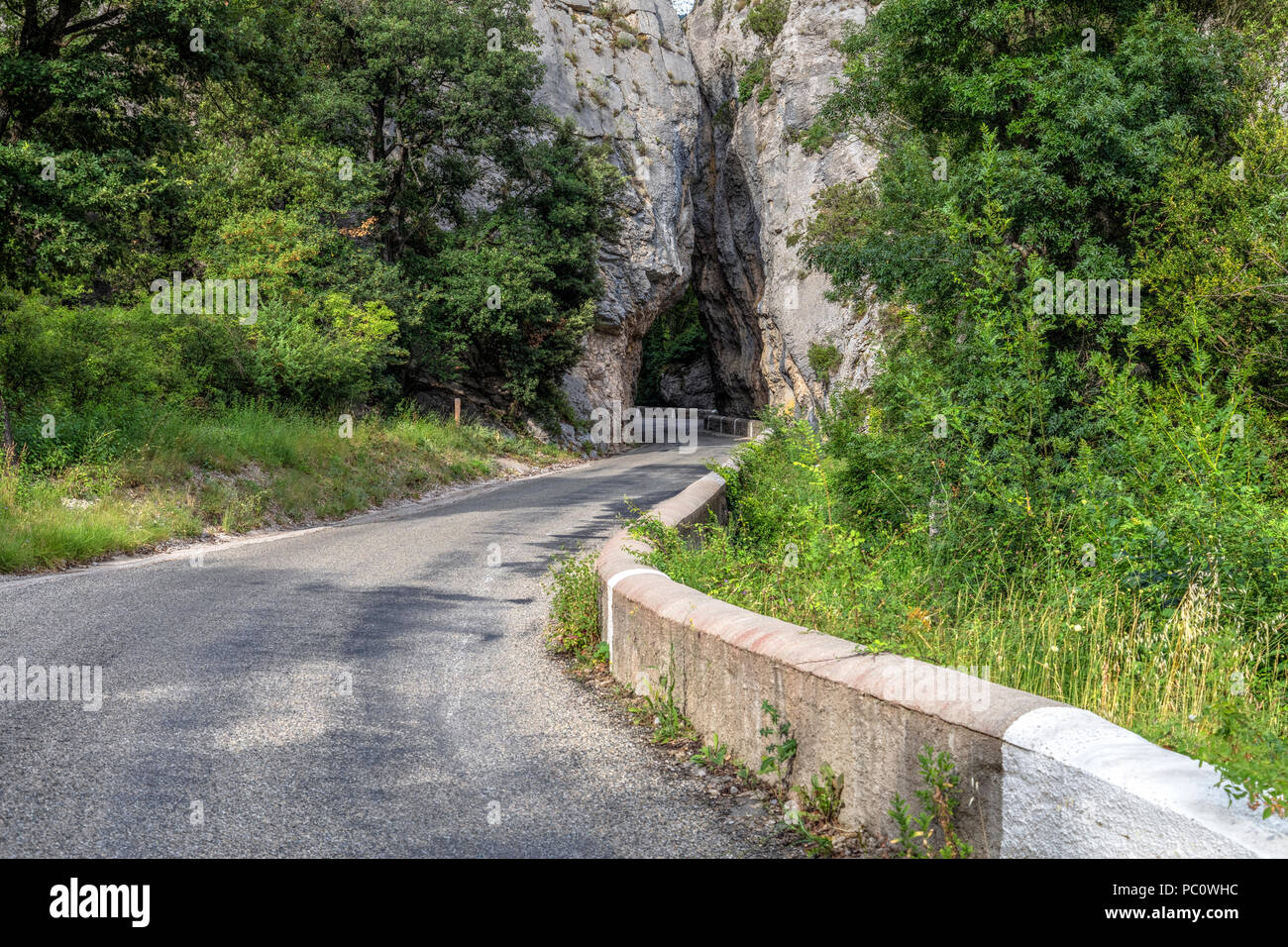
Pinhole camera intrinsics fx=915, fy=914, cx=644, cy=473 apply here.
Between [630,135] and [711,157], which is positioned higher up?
[711,157]

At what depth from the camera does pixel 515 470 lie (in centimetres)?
2602

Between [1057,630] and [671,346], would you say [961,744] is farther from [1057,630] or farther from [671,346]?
[671,346]

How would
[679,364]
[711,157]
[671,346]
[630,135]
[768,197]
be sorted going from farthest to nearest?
[679,364], [671,346], [711,157], [768,197], [630,135]

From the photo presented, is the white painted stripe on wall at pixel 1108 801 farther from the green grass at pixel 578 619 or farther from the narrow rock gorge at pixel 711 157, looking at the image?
the narrow rock gorge at pixel 711 157

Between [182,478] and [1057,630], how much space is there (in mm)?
13158

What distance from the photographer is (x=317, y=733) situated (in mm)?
5242

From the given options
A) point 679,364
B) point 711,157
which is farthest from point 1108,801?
point 679,364

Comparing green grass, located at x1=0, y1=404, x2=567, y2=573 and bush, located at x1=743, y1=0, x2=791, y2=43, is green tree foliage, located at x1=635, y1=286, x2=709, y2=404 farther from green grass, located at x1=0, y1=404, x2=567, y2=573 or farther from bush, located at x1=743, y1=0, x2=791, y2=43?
green grass, located at x1=0, y1=404, x2=567, y2=573

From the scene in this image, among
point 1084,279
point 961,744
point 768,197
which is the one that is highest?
point 768,197

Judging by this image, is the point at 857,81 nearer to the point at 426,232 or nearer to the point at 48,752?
the point at 48,752

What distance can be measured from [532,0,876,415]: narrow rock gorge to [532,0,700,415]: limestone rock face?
0.07 metres

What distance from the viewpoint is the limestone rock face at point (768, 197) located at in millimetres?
36156

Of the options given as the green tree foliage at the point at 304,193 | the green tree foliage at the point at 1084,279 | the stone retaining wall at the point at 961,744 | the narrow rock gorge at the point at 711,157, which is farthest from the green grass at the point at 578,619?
the narrow rock gorge at the point at 711,157

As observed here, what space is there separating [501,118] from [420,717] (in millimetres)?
25510
